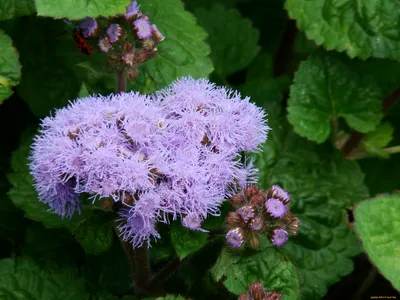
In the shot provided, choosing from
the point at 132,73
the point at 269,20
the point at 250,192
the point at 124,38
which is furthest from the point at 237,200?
the point at 269,20

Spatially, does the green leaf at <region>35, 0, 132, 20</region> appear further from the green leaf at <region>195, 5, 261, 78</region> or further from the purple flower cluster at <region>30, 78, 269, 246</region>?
the green leaf at <region>195, 5, 261, 78</region>

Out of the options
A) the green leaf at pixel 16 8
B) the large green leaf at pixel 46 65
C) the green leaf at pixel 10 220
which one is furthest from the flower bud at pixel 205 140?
the green leaf at pixel 10 220

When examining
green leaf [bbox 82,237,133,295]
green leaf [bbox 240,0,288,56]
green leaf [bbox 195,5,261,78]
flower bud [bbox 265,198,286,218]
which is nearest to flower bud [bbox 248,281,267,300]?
flower bud [bbox 265,198,286,218]

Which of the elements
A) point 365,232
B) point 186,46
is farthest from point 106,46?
point 365,232

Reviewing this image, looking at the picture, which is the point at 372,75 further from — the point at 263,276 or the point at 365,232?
the point at 263,276

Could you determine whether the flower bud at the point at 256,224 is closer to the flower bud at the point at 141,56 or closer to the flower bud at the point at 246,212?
the flower bud at the point at 246,212

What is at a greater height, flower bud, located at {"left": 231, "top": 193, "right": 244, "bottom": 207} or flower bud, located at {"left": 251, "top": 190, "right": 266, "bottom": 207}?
flower bud, located at {"left": 251, "top": 190, "right": 266, "bottom": 207}
